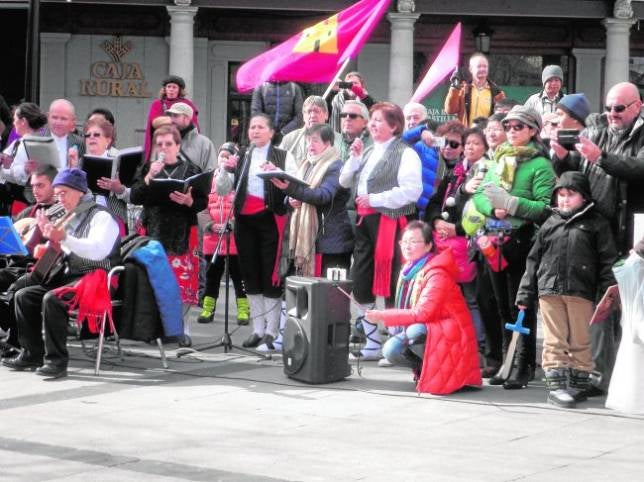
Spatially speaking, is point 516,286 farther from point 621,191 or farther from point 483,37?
point 483,37

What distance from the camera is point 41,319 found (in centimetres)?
1031

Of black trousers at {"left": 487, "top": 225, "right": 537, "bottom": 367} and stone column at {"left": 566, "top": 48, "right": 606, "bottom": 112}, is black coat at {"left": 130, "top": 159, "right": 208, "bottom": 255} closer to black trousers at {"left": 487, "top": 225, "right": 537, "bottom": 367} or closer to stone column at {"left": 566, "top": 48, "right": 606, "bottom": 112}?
Result: black trousers at {"left": 487, "top": 225, "right": 537, "bottom": 367}

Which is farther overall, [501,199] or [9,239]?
[9,239]

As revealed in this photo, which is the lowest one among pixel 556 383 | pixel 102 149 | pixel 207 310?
pixel 556 383

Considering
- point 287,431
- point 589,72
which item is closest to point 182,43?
point 589,72

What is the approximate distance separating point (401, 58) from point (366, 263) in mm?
13302

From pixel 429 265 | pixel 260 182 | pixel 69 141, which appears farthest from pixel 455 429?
pixel 69 141

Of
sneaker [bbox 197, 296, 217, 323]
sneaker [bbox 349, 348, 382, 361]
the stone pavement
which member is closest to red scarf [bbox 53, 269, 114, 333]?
the stone pavement

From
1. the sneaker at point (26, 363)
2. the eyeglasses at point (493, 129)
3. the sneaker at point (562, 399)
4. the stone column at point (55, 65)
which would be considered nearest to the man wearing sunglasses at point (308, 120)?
the eyeglasses at point (493, 129)

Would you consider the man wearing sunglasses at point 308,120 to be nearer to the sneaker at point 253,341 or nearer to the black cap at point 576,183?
the sneaker at point 253,341

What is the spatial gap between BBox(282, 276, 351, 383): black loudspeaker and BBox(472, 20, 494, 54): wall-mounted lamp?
14.6 meters

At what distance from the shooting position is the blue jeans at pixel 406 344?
9.53 m

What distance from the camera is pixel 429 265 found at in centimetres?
964

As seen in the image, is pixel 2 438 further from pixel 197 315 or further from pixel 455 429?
pixel 197 315
